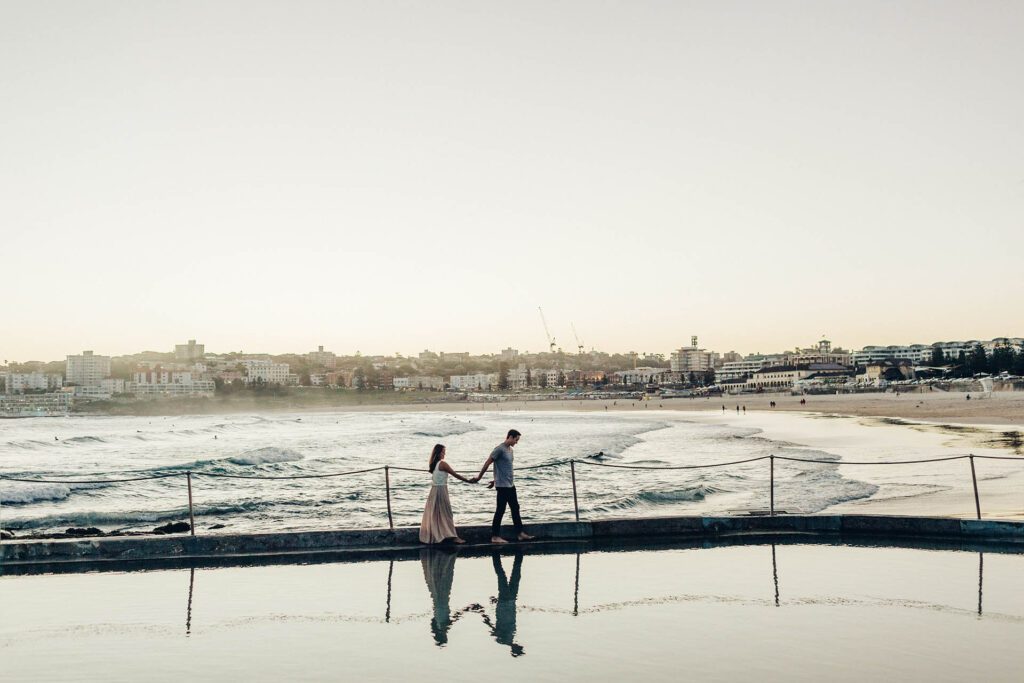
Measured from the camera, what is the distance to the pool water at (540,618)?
647 cm

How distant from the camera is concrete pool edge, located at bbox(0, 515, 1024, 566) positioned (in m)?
11.8

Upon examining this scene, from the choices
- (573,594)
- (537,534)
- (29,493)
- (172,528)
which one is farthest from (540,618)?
(29,493)

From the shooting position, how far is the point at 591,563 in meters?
10.9

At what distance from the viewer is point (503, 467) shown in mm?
12367

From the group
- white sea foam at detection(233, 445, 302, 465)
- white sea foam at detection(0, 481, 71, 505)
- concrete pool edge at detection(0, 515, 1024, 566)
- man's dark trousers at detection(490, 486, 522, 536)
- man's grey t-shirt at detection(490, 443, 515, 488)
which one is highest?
man's grey t-shirt at detection(490, 443, 515, 488)

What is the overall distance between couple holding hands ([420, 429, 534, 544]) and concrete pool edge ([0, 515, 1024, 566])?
0.27 metres

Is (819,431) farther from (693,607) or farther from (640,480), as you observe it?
(693,607)

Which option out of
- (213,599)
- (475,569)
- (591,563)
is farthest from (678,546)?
(213,599)

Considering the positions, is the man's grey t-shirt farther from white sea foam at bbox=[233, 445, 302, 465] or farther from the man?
white sea foam at bbox=[233, 445, 302, 465]

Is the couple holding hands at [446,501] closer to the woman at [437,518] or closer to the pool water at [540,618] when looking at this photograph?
the woman at [437,518]

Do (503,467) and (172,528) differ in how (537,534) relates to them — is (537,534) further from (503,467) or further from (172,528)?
(172,528)

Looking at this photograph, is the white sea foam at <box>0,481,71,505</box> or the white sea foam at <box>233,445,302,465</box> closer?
the white sea foam at <box>0,481,71,505</box>

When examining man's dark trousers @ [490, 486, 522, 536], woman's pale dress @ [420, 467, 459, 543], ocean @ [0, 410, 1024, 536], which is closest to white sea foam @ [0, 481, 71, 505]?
ocean @ [0, 410, 1024, 536]

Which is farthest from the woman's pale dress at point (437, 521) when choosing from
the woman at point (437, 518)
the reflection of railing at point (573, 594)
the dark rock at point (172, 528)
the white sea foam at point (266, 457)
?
the white sea foam at point (266, 457)
